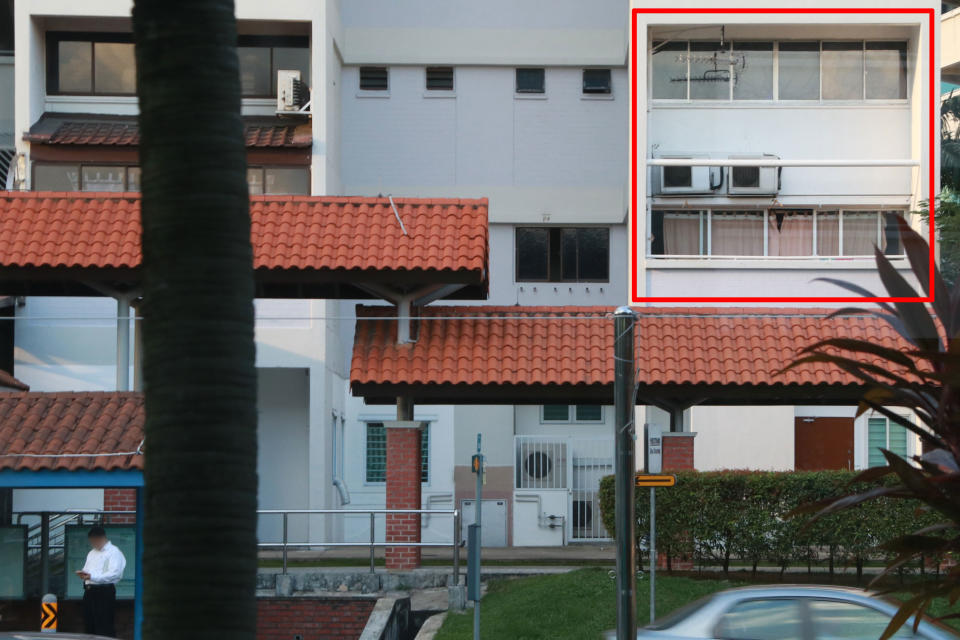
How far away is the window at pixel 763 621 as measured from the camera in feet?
35.5

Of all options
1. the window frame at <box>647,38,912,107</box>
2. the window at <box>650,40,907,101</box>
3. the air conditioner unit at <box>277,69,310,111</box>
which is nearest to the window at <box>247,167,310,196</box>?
the air conditioner unit at <box>277,69,310,111</box>

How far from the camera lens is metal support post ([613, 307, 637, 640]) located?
11.7m

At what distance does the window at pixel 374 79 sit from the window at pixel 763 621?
23140mm

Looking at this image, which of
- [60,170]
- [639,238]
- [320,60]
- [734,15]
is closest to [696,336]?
[639,238]

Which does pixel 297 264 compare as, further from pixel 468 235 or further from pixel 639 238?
pixel 639 238

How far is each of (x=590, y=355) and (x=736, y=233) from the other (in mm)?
9643

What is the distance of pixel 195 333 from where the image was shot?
3.54m

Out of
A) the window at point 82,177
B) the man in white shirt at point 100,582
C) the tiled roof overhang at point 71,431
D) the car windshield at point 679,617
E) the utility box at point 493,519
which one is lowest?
the utility box at point 493,519

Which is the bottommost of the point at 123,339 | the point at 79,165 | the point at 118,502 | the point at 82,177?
the point at 118,502

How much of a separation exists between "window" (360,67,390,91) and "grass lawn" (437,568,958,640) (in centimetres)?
1618

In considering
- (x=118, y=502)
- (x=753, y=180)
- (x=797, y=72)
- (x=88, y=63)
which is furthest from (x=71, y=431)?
(x=797, y=72)

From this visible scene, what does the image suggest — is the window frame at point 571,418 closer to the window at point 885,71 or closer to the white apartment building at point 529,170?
the white apartment building at point 529,170

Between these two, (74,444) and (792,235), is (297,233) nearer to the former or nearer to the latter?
(74,444)

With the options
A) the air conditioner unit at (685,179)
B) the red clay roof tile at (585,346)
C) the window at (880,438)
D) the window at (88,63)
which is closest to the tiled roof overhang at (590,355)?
the red clay roof tile at (585,346)
